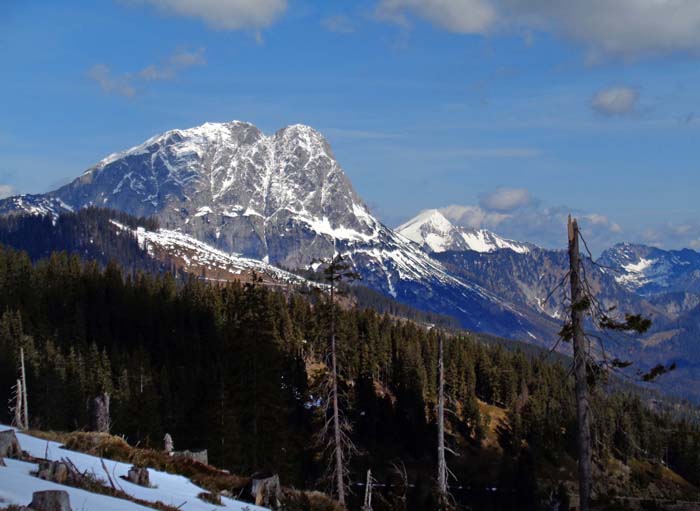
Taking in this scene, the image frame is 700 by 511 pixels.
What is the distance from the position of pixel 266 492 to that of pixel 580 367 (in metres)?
12.0

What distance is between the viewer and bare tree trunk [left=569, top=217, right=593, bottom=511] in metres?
25.5

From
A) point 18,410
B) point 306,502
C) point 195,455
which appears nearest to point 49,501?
point 306,502

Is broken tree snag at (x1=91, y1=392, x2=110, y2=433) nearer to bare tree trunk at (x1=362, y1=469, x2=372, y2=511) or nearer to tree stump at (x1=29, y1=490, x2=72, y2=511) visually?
bare tree trunk at (x1=362, y1=469, x2=372, y2=511)

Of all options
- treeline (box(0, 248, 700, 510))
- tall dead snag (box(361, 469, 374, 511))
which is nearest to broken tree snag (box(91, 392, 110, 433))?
tall dead snag (box(361, 469, 374, 511))

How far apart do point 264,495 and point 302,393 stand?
80913 millimetres

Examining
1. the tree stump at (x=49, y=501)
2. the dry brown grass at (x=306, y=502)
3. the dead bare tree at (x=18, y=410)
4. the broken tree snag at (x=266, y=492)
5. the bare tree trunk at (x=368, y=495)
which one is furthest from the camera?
the dead bare tree at (x=18, y=410)

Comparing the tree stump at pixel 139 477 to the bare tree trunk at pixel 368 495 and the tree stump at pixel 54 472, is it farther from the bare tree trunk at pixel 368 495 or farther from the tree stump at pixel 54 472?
the bare tree trunk at pixel 368 495

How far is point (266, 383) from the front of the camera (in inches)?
2232

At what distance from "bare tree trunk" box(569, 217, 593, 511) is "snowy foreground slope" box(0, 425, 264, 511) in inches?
473

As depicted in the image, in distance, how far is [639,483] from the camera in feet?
427

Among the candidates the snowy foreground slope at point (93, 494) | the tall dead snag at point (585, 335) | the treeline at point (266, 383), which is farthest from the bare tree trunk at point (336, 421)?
the snowy foreground slope at point (93, 494)

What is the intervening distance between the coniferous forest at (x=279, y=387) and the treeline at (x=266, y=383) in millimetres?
251

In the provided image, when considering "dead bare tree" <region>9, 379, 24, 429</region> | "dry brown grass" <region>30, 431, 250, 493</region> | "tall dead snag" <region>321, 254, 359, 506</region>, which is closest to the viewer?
"dry brown grass" <region>30, 431, 250, 493</region>

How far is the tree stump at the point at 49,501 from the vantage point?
1327 centimetres
